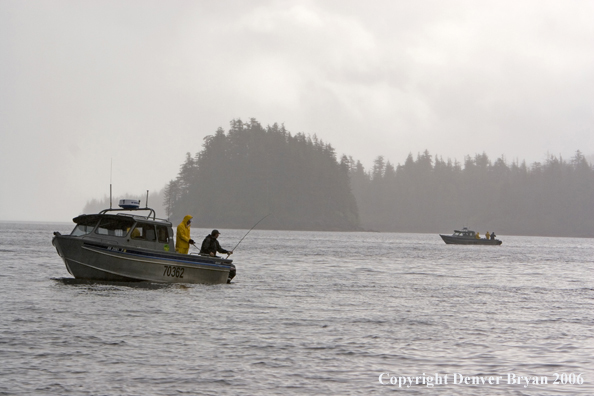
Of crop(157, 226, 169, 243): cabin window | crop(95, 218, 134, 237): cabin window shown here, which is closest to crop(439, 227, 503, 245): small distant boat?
crop(157, 226, 169, 243): cabin window

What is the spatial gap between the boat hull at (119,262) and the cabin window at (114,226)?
101cm

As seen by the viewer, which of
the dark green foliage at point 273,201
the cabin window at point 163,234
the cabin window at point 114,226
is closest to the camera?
the cabin window at point 114,226

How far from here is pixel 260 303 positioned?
76.4ft

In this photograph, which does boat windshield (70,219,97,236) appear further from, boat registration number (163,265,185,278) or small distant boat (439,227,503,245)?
small distant boat (439,227,503,245)

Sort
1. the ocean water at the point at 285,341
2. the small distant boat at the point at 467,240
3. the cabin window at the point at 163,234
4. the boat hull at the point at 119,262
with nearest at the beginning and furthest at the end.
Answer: the ocean water at the point at 285,341
the boat hull at the point at 119,262
the cabin window at the point at 163,234
the small distant boat at the point at 467,240

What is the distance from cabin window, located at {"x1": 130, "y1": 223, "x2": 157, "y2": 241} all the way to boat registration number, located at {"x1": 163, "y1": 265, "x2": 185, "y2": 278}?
161cm

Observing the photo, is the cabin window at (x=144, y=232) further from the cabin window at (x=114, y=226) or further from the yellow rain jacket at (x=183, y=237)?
the yellow rain jacket at (x=183, y=237)

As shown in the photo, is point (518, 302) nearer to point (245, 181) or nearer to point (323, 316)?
point (323, 316)

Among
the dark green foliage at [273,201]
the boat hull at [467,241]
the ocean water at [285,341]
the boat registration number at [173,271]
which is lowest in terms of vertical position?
the ocean water at [285,341]

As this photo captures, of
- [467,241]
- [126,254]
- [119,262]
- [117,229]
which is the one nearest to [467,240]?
[467,241]

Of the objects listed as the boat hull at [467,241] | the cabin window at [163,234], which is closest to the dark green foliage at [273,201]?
the boat hull at [467,241]

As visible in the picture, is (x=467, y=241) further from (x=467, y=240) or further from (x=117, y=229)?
(x=117, y=229)

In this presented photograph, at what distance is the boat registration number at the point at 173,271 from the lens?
26344mm

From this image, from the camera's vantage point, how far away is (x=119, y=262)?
25.7 meters
